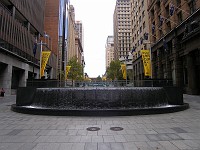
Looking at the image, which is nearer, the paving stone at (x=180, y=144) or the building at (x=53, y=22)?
the paving stone at (x=180, y=144)

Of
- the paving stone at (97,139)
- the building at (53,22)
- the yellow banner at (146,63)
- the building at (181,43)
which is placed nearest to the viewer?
the paving stone at (97,139)

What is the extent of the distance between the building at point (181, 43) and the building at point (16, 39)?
2454 centimetres

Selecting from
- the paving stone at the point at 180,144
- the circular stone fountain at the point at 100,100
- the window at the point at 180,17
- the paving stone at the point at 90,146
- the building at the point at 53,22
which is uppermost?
the building at the point at 53,22

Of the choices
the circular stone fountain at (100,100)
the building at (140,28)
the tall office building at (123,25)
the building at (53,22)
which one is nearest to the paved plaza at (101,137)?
the circular stone fountain at (100,100)

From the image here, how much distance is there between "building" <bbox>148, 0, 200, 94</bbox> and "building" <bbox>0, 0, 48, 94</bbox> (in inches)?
966

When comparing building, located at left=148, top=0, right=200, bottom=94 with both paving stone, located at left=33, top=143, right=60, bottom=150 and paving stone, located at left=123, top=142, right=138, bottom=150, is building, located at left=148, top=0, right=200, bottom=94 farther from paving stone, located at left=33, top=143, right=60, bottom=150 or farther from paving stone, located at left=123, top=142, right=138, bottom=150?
paving stone, located at left=33, top=143, right=60, bottom=150

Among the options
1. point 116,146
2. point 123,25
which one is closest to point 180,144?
point 116,146

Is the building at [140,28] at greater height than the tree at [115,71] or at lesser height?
greater

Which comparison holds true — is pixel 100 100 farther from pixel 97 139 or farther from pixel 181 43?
pixel 181 43

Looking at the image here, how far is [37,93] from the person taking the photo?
1550cm

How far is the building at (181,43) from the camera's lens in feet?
94.1

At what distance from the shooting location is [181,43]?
108 feet

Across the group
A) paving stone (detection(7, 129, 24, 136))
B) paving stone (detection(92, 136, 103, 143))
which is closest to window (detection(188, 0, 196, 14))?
paving stone (detection(92, 136, 103, 143))

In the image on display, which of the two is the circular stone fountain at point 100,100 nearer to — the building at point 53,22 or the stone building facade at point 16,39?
the stone building facade at point 16,39
